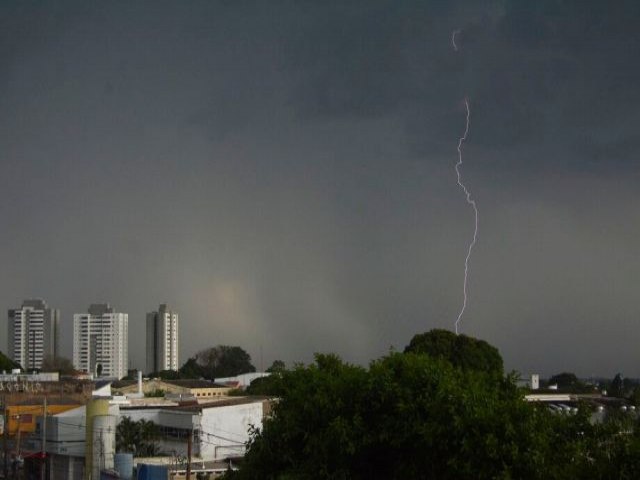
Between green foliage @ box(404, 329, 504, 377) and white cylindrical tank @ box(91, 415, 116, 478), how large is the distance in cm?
2992

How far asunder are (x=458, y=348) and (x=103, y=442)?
33681 millimetres

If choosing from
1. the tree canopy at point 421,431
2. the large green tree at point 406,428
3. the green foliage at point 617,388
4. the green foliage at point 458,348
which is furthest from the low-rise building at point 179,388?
the large green tree at point 406,428

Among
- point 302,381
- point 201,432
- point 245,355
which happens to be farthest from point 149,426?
point 245,355

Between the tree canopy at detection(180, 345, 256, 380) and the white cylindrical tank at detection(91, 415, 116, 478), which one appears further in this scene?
the tree canopy at detection(180, 345, 256, 380)

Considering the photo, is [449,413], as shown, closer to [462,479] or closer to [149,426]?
[462,479]

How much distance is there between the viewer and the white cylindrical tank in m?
42.6

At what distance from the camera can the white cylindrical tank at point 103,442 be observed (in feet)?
140

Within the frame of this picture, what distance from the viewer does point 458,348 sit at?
70250mm

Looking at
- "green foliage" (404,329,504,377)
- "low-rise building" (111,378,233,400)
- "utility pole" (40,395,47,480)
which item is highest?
"green foliage" (404,329,504,377)

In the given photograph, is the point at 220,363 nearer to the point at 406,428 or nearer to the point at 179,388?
the point at 179,388

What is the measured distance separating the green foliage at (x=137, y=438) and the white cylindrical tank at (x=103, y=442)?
9.16 feet

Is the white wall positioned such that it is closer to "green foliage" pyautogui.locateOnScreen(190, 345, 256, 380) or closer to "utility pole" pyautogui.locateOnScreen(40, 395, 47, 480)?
"utility pole" pyautogui.locateOnScreen(40, 395, 47, 480)

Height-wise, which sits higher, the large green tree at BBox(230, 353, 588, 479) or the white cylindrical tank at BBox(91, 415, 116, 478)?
the large green tree at BBox(230, 353, 588, 479)

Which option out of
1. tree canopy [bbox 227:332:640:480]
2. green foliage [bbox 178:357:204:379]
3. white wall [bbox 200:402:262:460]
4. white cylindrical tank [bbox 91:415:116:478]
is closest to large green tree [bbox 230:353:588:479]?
tree canopy [bbox 227:332:640:480]
